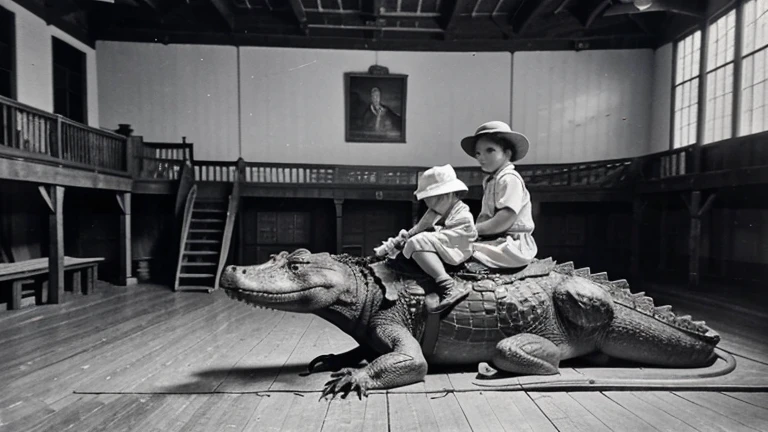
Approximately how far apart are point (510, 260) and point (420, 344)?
747 millimetres

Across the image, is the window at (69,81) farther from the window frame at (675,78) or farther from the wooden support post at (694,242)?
the window frame at (675,78)

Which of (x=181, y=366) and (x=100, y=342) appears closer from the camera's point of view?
(x=181, y=366)

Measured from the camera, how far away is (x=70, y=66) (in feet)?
28.1

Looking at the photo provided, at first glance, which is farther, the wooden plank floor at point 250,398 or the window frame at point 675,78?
the window frame at point 675,78

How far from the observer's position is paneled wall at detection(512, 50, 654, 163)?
8664 millimetres

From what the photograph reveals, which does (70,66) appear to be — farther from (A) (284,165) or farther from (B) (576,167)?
(B) (576,167)

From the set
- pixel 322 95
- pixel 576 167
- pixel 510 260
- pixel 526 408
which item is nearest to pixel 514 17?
pixel 576 167

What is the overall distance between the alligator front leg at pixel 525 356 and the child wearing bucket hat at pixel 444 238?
1.30ft

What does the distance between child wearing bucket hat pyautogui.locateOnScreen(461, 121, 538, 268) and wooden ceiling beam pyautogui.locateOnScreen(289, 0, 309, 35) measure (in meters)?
7.07

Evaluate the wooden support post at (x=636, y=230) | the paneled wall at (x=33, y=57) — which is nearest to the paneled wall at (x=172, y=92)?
the paneled wall at (x=33, y=57)

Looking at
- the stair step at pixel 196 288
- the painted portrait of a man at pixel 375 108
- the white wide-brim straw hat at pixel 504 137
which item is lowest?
the stair step at pixel 196 288

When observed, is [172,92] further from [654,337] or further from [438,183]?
[654,337]

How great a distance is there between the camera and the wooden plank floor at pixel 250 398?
6.45 feet

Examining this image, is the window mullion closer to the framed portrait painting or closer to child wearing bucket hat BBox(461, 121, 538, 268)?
the framed portrait painting
